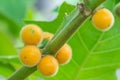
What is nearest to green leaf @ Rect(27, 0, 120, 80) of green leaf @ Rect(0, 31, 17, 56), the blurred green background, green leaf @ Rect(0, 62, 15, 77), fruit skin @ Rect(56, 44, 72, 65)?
the blurred green background

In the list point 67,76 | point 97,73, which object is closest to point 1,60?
point 67,76

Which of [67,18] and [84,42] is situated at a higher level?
[84,42]

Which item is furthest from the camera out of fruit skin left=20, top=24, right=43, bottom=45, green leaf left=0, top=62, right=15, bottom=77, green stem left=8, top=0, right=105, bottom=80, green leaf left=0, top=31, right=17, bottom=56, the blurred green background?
green leaf left=0, top=31, right=17, bottom=56

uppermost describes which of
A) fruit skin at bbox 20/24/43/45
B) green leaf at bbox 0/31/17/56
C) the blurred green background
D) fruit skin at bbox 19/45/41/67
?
green leaf at bbox 0/31/17/56

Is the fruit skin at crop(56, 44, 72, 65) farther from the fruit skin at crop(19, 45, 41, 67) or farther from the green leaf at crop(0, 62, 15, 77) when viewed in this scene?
the green leaf at crop(0, 62, 15, 77)

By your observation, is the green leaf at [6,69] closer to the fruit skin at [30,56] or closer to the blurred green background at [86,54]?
the blurred green background at [86,54]

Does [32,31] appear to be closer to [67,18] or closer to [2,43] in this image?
[67,18]
